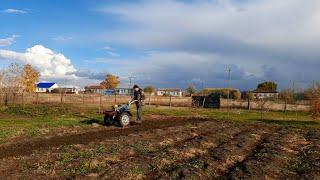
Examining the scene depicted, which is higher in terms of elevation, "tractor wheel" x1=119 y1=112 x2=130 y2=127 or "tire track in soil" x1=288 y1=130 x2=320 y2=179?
"tractor wheel" x1=119 y1=112 x2=130 y2=127

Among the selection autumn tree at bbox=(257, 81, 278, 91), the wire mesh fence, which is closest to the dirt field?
the wire mesh fence

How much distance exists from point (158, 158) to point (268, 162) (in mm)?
3389

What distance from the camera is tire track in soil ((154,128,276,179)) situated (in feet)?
39.1

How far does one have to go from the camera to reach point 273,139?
2088 cm

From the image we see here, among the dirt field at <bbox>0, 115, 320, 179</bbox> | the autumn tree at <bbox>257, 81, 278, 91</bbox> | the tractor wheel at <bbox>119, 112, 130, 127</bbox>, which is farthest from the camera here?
the autumn tree at <bbox>257, 81, 278, 91</bbox>

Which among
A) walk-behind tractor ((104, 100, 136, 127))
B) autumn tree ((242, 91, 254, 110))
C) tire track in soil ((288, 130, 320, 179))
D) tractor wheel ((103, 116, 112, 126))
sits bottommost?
tire track in soil ((288, 130, 320, 179))

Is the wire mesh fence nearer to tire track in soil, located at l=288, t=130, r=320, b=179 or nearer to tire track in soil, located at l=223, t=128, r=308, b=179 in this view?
tire track in soil, located at l=288, t=130, r=320, b=179

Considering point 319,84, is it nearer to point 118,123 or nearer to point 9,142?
point 118,123

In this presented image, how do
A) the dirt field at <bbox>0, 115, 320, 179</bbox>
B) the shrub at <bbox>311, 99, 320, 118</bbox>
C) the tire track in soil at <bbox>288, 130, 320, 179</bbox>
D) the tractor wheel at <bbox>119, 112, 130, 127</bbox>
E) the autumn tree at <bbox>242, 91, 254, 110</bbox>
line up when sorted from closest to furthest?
the dirt field at <bbox>0, 115, 320, 179</bbox>, the tire track in soil at <bbox>288, 130, 320, 179</bbox>, the tractor wheel at <bbox>119, 112, 130, 127</bbox>, the shrub at <bbox>311, 99, 320, 118</bbox>, the autumn tree at <bbox>242, 91, 254, 110</bbox>

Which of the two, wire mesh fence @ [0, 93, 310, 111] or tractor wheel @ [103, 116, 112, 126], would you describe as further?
wire mesh fence @ [0, 93, 310, 111]

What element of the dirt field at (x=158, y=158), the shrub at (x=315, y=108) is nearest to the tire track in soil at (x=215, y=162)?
the dirt field at (x=158, y=158)

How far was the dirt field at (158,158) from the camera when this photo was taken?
1206 centimetres

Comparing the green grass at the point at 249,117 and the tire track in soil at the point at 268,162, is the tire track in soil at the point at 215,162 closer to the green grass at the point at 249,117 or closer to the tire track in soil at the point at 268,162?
the tire track in soil at the point at 268,162

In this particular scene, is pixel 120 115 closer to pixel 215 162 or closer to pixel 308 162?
pixel 215 162
